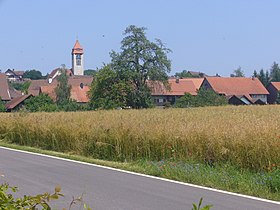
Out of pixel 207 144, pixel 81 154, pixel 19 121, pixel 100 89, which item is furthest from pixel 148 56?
pixel 207 144

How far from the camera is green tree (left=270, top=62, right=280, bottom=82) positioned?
452 feet

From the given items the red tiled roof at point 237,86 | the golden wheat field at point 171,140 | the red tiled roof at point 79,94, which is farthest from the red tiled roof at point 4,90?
the golden wheat field at point 171,140

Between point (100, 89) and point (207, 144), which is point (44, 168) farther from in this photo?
point (100, 89)

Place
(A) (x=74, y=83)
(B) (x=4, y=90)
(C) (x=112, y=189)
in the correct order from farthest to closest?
1. (A) (x=74, y=83)
2. (B) (x=4, y=90)
3. (C) (x=112, y=189)


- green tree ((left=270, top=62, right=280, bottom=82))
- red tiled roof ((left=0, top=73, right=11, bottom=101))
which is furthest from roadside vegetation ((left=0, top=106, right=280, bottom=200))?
green tree ((left=270, top=62, right=280, bottom=82))

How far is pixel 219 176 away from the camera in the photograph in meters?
11.4

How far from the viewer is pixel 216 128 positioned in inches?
588

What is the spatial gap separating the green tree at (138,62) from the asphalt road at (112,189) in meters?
62.1

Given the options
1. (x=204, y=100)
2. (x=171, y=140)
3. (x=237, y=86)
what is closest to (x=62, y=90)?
(x=237, y=86)

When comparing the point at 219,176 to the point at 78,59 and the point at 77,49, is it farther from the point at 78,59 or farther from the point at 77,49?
the point at 78,59

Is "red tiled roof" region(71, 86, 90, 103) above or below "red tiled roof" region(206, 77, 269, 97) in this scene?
below

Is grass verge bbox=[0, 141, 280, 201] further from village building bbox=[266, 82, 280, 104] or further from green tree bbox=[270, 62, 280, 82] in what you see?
green tree bbox=[270, 62, 280, 82]

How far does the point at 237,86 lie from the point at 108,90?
44.0 m

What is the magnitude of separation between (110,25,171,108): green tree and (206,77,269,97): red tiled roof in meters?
34.3
